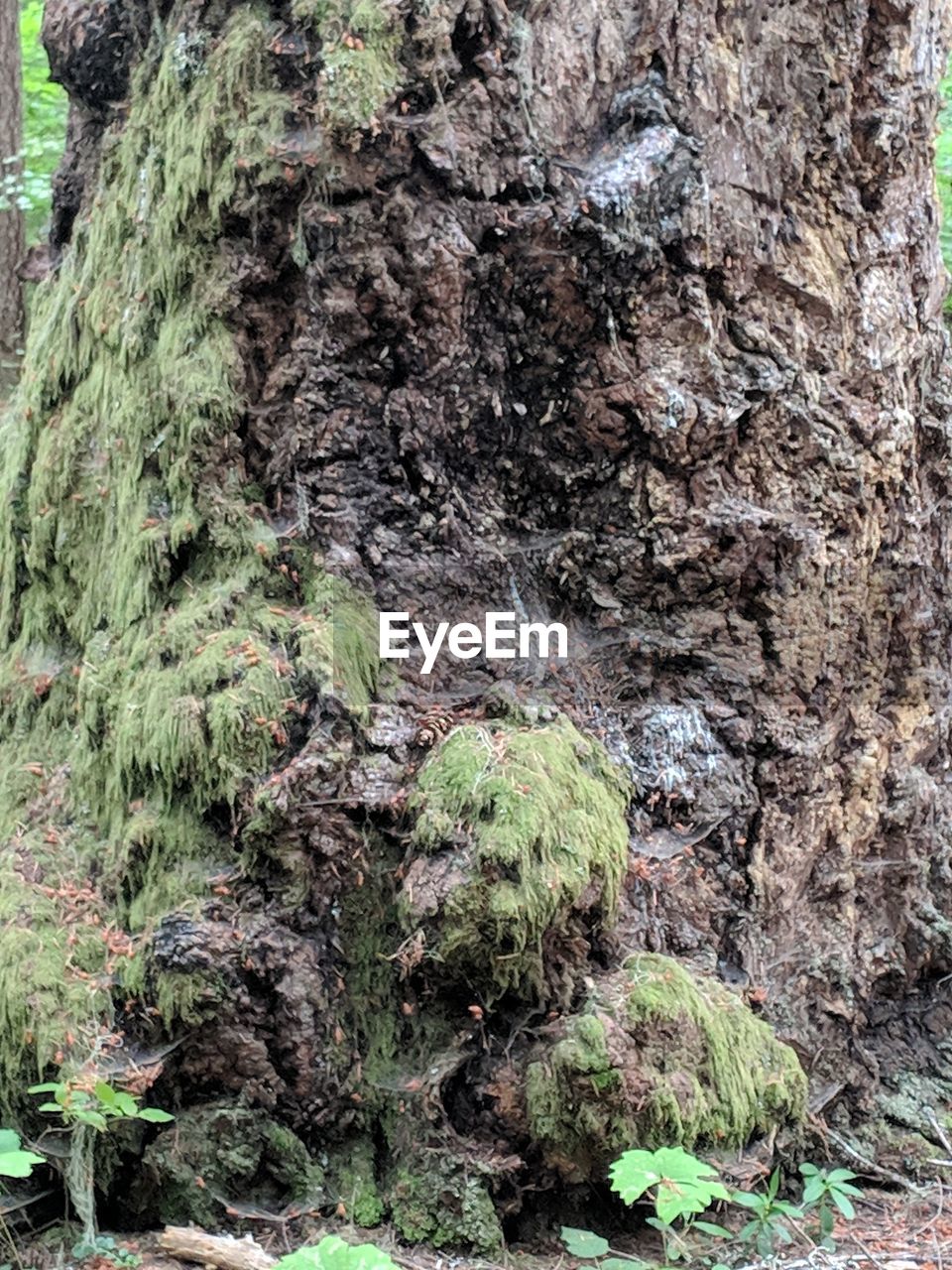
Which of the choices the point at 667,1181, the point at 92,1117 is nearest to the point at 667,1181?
the point at 667,1181

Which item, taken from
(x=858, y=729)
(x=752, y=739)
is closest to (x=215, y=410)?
(x=752, y=739)

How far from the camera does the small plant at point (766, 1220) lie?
3.12 metres

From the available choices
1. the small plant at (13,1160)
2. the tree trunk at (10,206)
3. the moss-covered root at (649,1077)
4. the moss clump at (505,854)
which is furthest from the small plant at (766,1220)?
the tree trunk at (10,206)

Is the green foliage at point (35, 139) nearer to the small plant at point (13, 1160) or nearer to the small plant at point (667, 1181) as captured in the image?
the small plant at point (13, 1160)

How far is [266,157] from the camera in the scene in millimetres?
3611

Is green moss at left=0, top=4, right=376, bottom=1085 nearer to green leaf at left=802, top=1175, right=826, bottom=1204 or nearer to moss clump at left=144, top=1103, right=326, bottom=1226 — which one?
moss clump at left=144, top=1103, right=326, bottom=1226

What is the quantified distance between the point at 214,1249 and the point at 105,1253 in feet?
1.00

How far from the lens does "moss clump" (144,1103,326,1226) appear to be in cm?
319

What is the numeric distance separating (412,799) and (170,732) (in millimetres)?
749

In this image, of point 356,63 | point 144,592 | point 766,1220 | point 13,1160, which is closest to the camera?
point 13,1160

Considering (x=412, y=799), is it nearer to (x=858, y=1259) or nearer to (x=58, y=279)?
(x=858, y=1259)

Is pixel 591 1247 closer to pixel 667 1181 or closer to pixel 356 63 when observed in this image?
pixel 667 1181

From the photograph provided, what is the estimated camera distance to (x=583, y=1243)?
3.08 m

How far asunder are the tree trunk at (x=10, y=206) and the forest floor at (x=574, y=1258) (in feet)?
18.4
